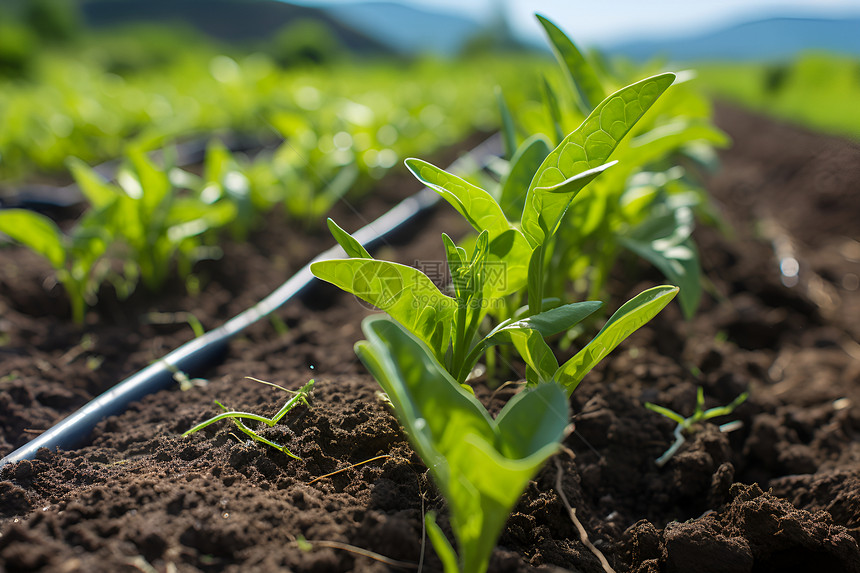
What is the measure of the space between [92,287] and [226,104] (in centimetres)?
301

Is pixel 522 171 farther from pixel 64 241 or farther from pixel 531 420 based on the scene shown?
pixel 64 241

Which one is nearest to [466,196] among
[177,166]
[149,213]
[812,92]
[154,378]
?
[154,378]

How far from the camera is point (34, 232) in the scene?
4.78 ft

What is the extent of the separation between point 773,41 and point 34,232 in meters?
5.10

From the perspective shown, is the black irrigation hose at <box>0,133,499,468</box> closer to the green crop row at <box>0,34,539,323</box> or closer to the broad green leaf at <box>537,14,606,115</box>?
the green crop row at <box>0,34,539,323</box>

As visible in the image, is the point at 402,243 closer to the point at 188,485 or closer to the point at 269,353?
the point at 269,353

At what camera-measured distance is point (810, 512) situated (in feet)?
3.41

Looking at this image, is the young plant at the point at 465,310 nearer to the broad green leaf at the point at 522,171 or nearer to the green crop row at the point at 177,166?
the broad green leaf at the point at 522,171

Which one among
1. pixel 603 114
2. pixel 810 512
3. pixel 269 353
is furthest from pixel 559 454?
pixel 269 353

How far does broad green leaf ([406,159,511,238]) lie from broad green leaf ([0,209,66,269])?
1.08m

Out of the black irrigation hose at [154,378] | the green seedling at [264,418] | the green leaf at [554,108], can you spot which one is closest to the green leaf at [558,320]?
the green seedling at [264,418]

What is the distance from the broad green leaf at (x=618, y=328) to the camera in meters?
0.80

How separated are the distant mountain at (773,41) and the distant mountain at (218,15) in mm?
20194

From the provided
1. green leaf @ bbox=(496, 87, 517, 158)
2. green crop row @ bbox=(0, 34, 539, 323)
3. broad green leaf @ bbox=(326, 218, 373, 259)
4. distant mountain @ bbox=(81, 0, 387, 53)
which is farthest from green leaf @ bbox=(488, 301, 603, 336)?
distant mountain @ bbox=(81, 0, 387, 53)
